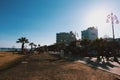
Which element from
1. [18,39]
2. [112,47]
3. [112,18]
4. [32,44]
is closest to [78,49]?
[112,47]

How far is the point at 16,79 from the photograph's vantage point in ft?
42.7

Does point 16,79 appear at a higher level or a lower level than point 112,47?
lower

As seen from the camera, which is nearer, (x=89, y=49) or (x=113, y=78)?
(x=113, y=78)

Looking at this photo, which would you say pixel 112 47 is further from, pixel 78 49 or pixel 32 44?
pixel 32 44

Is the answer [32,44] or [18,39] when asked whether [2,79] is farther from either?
[32,44]

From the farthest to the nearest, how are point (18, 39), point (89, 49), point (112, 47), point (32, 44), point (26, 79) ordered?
1. point (32, 44)
2. point (18, 39)
3. point (89, 49)
4. point (112, 47)
5. point (26, 79)

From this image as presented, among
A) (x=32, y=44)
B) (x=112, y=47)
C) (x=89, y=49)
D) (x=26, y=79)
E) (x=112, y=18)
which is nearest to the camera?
(x=26, y=79)

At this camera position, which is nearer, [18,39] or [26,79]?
[26,79]

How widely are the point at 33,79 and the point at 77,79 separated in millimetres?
3449

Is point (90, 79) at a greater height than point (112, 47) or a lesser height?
lesser

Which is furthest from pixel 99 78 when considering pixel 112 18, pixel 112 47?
pixel 112 47

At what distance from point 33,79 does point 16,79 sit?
1380 mm

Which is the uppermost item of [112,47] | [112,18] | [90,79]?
[112,18]

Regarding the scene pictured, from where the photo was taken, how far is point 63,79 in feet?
42.5
